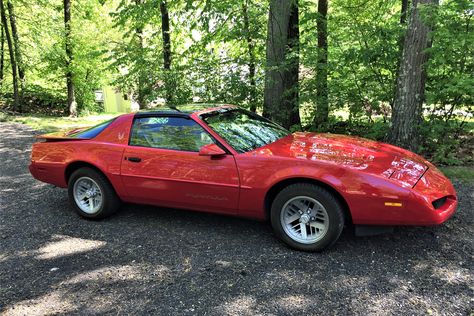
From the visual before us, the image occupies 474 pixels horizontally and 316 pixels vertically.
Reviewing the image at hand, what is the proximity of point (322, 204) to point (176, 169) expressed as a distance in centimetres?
164

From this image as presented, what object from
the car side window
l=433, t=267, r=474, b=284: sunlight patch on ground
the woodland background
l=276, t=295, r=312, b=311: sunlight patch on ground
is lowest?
l=276, t=295, r=312, b=311: sunlight patch on ground

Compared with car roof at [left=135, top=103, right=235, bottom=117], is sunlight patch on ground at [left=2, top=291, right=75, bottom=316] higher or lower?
lower

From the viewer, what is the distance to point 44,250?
4277 millimetres

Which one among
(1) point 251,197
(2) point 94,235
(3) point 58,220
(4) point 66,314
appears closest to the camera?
(4) point 66,314

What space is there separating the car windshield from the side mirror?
0.21 metres

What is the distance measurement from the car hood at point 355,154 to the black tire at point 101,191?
1.98 meters

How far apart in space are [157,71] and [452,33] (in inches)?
238

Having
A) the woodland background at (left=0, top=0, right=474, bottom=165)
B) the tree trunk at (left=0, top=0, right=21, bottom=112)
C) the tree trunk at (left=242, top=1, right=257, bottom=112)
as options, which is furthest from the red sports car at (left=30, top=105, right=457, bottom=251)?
the tree trunk at (left=0, top=0, right=21, bottom=112)

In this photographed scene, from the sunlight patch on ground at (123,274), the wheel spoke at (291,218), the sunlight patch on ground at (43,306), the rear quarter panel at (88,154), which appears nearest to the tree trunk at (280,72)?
the rear quarter panel at (88,154)

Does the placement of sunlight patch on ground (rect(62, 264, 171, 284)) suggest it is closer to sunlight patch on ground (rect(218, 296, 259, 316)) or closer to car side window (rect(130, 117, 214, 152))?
sunlight patch on ground (rect(218, 296, 259, 316))

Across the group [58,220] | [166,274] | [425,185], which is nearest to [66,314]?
[166,274]

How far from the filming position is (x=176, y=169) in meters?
4.36

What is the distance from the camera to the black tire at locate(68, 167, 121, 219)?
16.1 ft

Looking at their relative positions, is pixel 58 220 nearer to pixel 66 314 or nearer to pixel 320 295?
pixel 66 314
